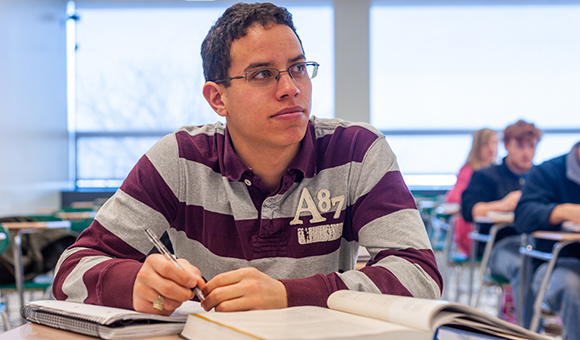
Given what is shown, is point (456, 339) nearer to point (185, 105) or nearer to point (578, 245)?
point (578, 245)

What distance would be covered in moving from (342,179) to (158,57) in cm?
699

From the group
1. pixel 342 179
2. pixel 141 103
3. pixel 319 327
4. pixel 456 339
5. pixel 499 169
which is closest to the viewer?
pixel 319 327

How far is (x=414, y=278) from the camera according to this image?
91 centimetres

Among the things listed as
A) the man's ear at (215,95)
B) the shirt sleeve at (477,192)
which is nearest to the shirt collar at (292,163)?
the man's ear at (215,95)

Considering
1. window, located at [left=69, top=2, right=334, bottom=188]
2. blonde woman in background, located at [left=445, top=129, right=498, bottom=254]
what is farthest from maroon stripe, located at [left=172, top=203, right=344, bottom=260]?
window, located at [left=69, top=2, right=334, bottom=188]

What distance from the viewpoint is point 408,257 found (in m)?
0.97

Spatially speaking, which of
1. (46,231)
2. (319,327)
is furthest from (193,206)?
(46,231)

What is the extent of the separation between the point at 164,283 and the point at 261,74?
0.54m

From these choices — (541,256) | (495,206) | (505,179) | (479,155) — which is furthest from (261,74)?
(479,155)

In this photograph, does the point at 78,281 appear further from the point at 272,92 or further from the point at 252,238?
the point at 272,92

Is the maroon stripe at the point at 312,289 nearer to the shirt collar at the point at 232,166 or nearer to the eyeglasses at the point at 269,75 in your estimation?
the shirt collar at the point at 232,166

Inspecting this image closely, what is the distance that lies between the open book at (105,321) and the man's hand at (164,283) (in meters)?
0.03

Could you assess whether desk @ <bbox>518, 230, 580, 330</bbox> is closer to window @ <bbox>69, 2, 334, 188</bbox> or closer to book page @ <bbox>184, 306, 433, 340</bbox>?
book page @ <bbox>184, 306, 433, 340</bbox>

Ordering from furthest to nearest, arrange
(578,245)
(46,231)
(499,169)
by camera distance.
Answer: (499,169)
(46,231)
(578,245)
